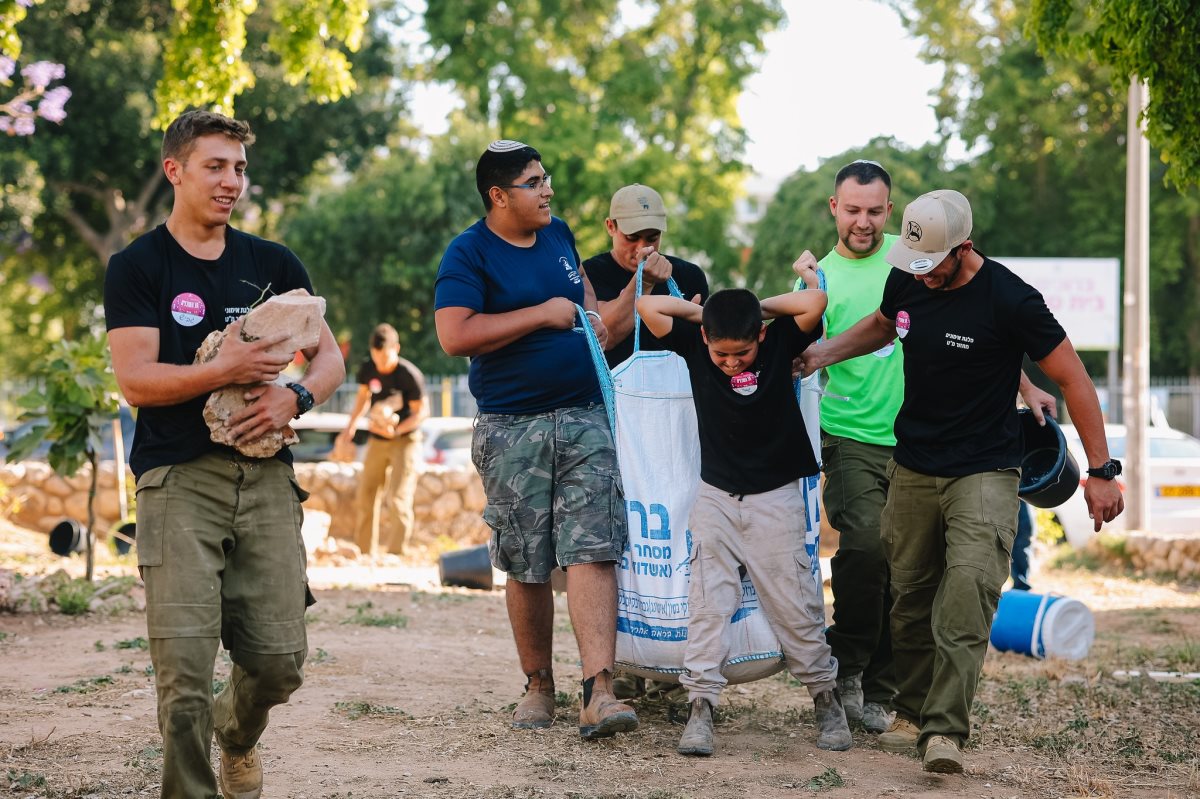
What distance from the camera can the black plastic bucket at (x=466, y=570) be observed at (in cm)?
1038

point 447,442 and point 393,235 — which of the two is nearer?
point 447,442

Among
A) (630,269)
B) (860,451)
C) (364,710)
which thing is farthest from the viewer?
(630,269)

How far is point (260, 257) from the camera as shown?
4.03 meters

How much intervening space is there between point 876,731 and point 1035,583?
741 cm

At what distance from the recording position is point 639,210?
A: 5484 millimetres

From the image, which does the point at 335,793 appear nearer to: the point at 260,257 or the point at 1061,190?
the point at 260,257

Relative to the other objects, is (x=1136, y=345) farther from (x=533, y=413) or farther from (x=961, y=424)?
(x=533, y=413)

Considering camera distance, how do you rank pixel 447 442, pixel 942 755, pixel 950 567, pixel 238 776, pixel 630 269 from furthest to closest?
pixel 447 442 → pixel 630 269 → pixel 950 567 → pixel 942 755 → pixel 238 776

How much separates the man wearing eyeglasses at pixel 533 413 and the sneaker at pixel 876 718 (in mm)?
1107

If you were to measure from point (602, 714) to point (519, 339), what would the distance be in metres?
1.44

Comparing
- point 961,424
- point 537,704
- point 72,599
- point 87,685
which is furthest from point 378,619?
point 961,424

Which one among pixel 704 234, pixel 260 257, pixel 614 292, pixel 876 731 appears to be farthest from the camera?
pixel 704 234

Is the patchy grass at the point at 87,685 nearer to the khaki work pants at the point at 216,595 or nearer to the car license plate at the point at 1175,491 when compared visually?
the khaki work pants at the point at 216,595

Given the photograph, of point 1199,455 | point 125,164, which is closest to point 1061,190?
point 1199,455
